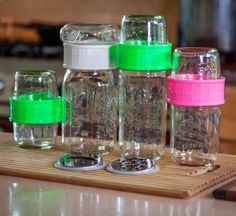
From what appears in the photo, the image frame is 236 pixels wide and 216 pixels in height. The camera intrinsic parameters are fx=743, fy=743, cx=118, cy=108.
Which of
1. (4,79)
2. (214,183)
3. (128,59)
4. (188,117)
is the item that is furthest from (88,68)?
(4,79)

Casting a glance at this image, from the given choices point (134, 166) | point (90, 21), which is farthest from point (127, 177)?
point (90, 21)

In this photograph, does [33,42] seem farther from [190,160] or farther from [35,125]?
[190,160]

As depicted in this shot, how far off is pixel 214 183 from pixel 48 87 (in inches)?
17.0

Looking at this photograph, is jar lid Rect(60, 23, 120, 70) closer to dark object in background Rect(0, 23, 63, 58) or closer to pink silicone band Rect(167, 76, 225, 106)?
pink silicone band Rect(167, 76, 225, 106)

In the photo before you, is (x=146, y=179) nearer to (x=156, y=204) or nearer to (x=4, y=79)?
(x=156, y=204)

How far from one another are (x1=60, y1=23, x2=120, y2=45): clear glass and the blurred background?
4.64 ft

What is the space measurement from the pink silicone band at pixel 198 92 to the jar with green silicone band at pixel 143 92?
7 cm

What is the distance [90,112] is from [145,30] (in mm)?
198

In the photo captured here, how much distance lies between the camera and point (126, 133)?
140 centimetres

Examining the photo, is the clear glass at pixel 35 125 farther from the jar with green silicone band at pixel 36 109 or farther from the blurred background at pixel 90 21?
the blurred background at pixel 90 21

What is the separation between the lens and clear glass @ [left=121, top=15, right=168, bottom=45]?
1.37 metres

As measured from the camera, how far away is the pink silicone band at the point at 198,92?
1.28 metres

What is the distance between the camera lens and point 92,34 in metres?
1.41

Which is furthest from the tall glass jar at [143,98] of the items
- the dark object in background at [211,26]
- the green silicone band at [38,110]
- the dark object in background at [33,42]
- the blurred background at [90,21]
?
the dark object in background at [33,42]
